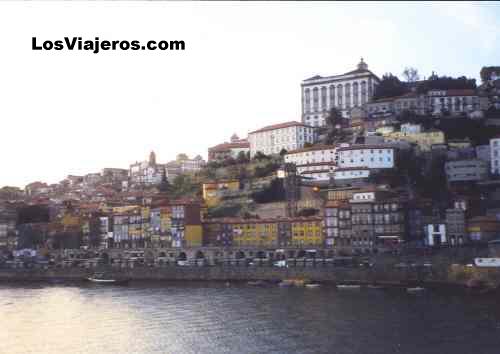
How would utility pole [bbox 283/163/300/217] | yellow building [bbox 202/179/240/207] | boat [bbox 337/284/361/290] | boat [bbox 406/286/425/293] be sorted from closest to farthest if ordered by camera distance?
boat [bbox 406/286/425/293] < boat [bbox 337/284/361/290] < utility pole [bbox 283/163/300/217] < yellow building [bbox 202/179/240/207]

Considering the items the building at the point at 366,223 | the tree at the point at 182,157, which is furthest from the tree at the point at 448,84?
the tree at the point at 182,157

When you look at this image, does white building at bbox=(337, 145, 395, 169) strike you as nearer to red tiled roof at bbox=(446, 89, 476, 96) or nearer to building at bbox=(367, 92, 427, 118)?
building at bbox=(367, 92, 427, 118)

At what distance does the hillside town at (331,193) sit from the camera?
37.9 metres

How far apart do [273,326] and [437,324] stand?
5.09m

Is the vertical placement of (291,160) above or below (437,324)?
above

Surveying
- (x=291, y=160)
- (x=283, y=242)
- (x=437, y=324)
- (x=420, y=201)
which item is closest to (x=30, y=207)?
(x=291, y=160)

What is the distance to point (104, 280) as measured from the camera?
129 feet

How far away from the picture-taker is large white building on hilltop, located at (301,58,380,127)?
5744cm

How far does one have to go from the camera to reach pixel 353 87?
57875 millimetres

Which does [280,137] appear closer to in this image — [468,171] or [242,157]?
[242,157]

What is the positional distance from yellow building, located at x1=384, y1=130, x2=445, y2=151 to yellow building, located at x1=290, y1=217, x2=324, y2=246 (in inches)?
417

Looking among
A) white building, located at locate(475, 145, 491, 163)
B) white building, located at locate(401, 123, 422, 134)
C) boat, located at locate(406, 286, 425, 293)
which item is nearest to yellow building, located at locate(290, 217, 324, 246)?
boat, located at locate(406, 286, 425, 293)

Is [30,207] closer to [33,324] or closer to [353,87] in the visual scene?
[353,87]

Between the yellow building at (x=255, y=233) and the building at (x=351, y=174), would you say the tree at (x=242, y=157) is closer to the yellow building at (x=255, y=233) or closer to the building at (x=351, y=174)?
the building at (x=351, y=174)
